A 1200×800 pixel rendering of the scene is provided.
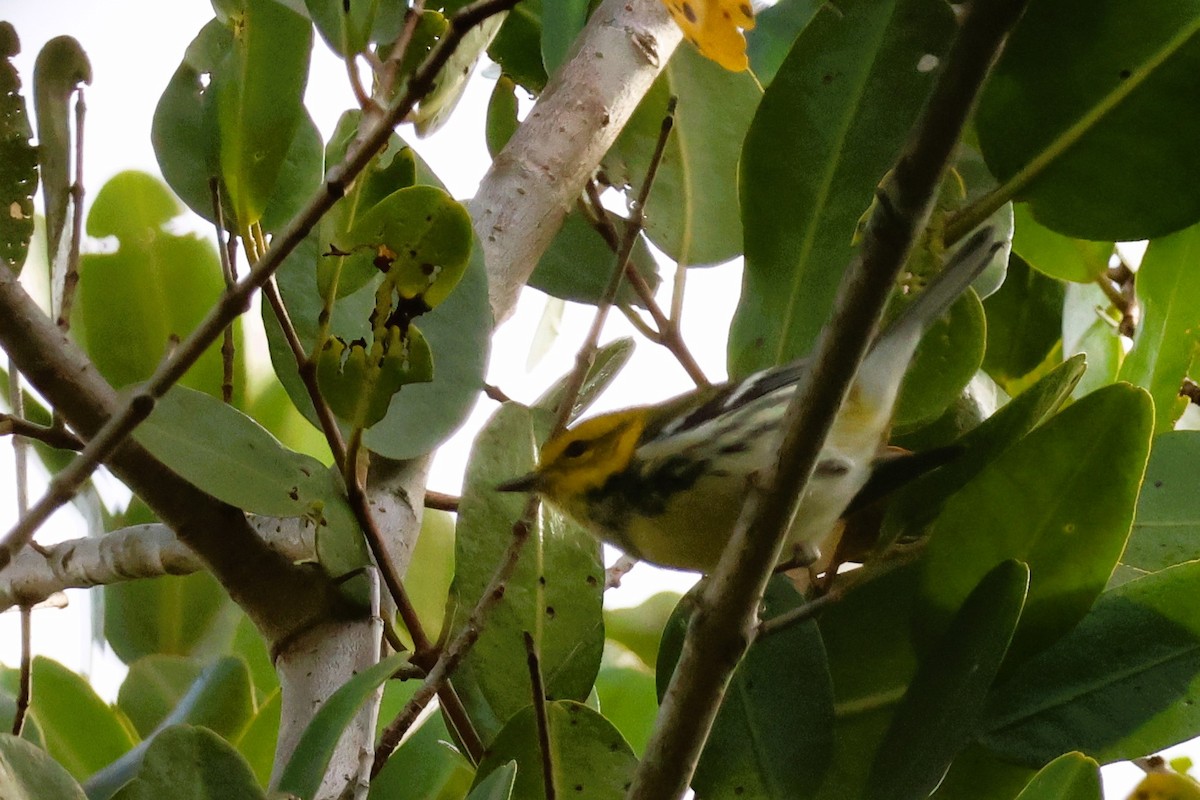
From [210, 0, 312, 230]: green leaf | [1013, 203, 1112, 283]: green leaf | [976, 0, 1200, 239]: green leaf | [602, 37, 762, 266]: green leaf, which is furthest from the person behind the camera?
[602, 37, 762, 266]: green leaf

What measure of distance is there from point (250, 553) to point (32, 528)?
0.25m

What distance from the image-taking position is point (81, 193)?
0.97 metres

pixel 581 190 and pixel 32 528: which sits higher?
pixel 581 190

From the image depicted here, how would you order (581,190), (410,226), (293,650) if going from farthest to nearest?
(581,190), (293,650), (410,226)

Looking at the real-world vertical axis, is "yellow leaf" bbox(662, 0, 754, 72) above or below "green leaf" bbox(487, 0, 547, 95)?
below

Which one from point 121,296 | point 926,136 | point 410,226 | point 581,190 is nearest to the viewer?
point 926,136

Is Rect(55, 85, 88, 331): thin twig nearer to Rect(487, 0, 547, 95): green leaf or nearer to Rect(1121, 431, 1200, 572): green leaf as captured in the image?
Rect(487, 0, 547, 95): green leaf

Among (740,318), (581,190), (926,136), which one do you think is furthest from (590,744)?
(581,190)

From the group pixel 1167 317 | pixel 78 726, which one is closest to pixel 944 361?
pixel 1167 317

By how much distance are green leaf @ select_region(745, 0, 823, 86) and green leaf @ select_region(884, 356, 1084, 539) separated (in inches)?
25.9

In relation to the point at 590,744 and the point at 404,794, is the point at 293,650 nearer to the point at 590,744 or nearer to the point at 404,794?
the point at 404,794

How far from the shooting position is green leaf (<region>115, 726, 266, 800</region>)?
2.19 feet

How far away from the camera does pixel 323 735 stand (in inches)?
27.5

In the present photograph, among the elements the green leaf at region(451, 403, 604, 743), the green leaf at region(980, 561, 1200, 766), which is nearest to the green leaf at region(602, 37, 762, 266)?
the green leaf at region(451, 403, 604, 743)
